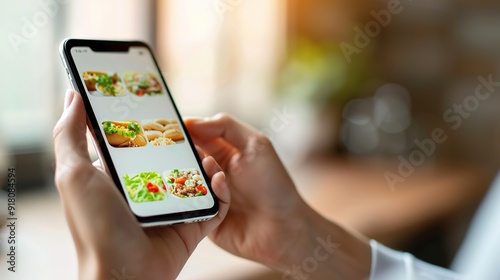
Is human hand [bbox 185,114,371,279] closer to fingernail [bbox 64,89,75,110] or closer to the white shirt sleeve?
the white shirt sleeve

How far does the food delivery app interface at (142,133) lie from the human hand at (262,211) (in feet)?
0.28

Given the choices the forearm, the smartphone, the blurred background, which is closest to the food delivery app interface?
the smartphone

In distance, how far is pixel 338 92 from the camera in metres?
2.03

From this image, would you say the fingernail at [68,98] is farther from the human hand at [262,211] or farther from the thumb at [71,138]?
the human hand at [262,211]

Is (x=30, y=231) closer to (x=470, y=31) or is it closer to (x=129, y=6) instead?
(x=129, y=6)

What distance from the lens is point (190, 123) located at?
2.48 feet

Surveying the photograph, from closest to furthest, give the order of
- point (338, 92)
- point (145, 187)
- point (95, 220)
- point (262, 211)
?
point (95, 220) < point (145, 187) < point (262, 211) < point (338, 92)

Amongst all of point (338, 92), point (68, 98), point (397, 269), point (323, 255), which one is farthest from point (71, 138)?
point (338, 92)

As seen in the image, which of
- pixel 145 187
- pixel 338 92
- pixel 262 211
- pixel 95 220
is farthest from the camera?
pixel 338 92

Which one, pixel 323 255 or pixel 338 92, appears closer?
pixel 323 255

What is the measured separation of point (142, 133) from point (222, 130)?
0.14m

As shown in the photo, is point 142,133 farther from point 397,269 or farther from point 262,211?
point 397,269

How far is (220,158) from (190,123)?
2.4 inches

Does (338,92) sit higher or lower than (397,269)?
lower
